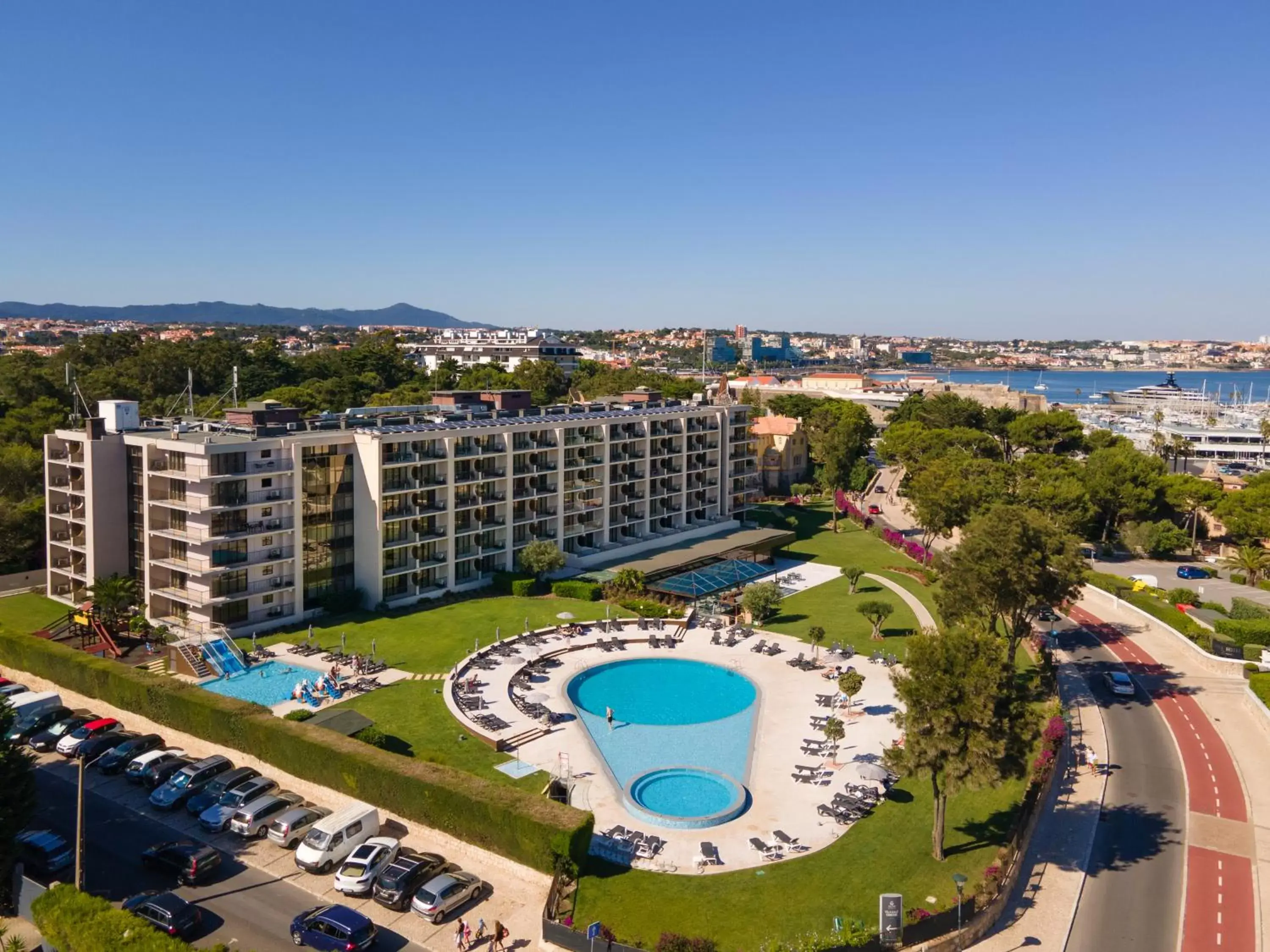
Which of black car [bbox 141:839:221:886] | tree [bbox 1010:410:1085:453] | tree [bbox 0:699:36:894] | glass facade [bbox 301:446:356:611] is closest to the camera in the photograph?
tree [bbox 0:699:36:894]

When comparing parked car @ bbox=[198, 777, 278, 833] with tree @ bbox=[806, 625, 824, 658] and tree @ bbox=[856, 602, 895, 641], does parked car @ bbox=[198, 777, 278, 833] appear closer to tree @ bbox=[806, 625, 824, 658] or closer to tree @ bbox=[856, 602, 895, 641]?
tree @ bbox=[806, 625, 824, 658]

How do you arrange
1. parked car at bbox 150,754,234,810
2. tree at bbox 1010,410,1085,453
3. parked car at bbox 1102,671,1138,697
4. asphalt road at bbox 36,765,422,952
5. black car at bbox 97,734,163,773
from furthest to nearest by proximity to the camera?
tree at bbox 1010,410,1085,453 → parked car at bbox 1102,671,1138,697 → black car at bbox 97,734,163,773 → parked car at bbox 150,754,234,810 → asphalt road at bbox 36,765,422,952

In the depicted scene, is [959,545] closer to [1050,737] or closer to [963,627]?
[1050,737]

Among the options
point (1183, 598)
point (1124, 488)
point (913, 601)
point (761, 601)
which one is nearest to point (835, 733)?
point (761, 601)

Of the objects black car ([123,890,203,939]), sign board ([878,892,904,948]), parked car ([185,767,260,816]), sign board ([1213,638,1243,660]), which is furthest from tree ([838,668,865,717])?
black car ([123,890,203,939])

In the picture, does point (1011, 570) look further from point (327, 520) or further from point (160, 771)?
point (327, 520)

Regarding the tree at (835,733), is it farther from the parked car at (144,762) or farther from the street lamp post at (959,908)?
the parked car at (144,762)

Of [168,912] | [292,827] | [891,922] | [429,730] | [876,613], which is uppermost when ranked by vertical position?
[876,613]
